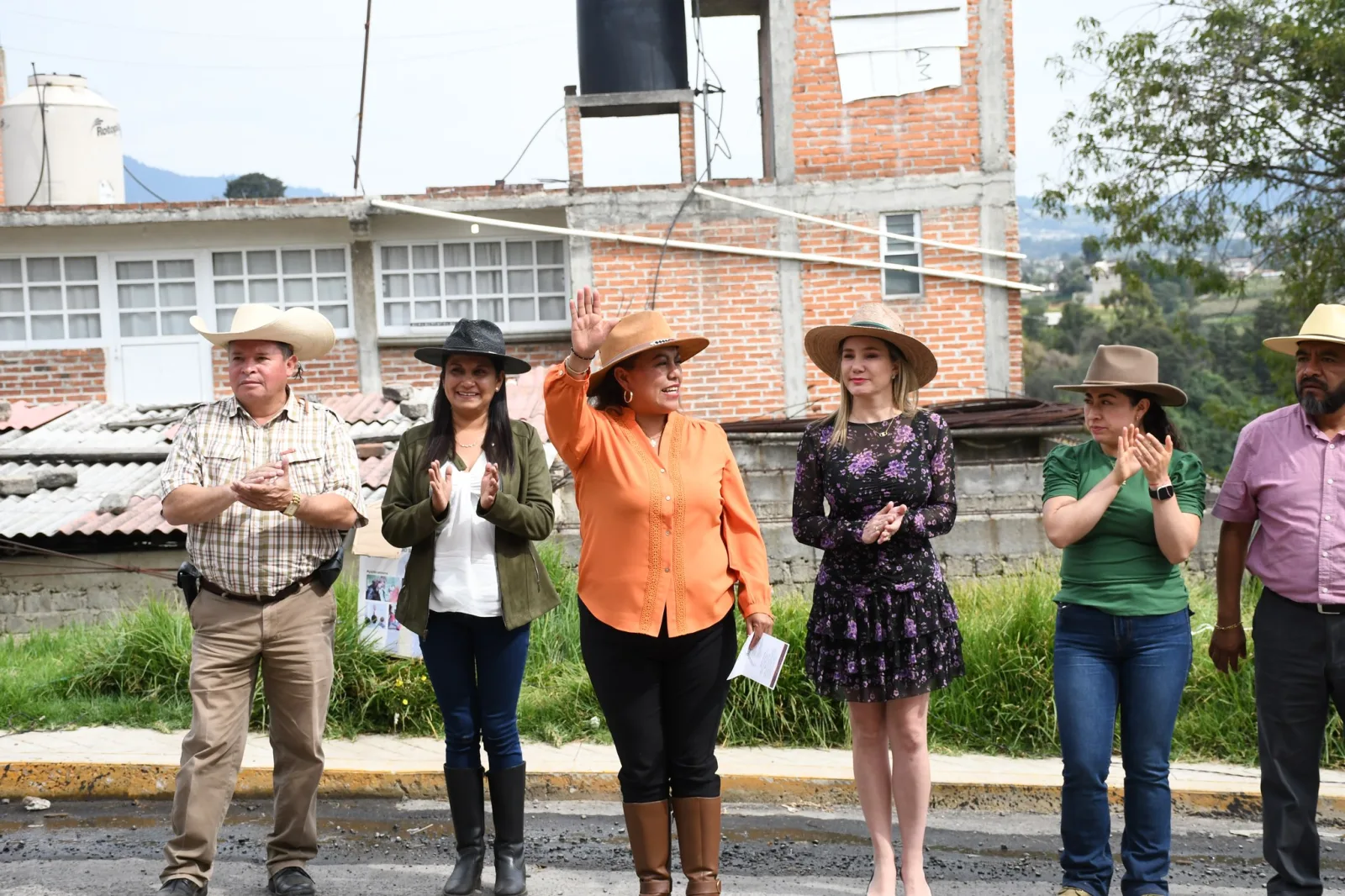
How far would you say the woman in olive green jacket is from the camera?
4949 mm

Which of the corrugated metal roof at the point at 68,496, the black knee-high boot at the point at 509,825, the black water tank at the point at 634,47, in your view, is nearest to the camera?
the black knee-high boot at the point at 509,825

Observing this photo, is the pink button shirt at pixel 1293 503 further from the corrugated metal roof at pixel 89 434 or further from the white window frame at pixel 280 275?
the white window frame at pixel 280 275

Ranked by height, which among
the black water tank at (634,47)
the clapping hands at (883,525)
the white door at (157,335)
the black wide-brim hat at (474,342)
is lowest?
the clapping hands at (883,525)

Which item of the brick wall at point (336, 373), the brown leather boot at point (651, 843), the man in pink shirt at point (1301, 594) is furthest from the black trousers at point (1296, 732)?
the brick wall at point (336, 373)

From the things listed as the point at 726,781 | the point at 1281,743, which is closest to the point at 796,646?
the point at 726,781

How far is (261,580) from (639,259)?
460 inches

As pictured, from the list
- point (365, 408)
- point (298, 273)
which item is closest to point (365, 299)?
point (298, 273)

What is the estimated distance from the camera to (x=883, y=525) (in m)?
4.57

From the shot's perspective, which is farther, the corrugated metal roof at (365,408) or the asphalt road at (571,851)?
the corrugated metal roof at (365,408)

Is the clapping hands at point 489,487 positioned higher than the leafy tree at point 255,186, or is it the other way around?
the leafy tree at point 255,186

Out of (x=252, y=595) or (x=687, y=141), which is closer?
(x=252, y=595)

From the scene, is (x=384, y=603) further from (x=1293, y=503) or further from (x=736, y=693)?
(x=1293, y=503)

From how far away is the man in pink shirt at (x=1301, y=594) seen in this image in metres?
4.50

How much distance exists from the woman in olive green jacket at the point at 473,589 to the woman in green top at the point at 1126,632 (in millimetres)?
1917
